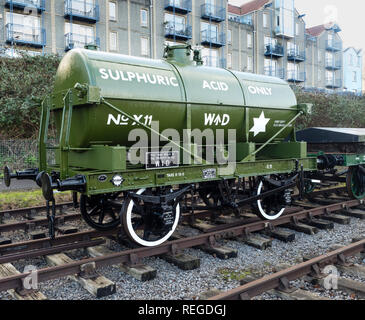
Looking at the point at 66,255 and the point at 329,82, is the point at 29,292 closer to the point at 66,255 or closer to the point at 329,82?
the point at 66,255

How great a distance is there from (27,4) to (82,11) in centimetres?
425

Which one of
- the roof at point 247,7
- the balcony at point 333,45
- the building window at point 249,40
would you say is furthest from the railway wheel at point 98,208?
the balcony at point 333,45

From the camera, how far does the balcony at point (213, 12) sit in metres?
35.8

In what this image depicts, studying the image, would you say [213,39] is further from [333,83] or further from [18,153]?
[18,153]

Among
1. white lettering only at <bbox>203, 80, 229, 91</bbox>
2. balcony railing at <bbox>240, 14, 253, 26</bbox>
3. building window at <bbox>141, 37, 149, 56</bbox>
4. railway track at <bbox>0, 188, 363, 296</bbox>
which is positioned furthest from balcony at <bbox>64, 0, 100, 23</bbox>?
white lettering only at <bbox>203, 80, 229, 91</bbox>

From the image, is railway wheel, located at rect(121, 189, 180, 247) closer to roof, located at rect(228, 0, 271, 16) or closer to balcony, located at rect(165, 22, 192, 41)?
balcony, located at rect(165, 22, 192, 41)

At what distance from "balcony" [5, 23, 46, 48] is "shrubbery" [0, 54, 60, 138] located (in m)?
10.6

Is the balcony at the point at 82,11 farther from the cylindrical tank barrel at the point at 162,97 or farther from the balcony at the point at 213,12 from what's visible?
the cylindrical tank barrel at the point at 162,97

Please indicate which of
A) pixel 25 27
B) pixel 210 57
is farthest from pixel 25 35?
pixel 210 57

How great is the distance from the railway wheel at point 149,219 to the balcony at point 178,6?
29.9 m

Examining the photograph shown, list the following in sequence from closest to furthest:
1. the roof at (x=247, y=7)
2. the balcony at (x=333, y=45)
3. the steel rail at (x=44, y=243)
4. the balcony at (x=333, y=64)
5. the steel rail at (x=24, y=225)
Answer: the steel rail at (x=44, y=243), the steel rail at (x=24, y=225), the roof at (x=247, y=7), the balcony at (x=333, y=45), the balcony at (x=333, y=64)

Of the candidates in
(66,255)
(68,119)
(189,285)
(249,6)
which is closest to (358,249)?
(189,285)

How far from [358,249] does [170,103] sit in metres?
4.18

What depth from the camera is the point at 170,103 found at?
685 cm
